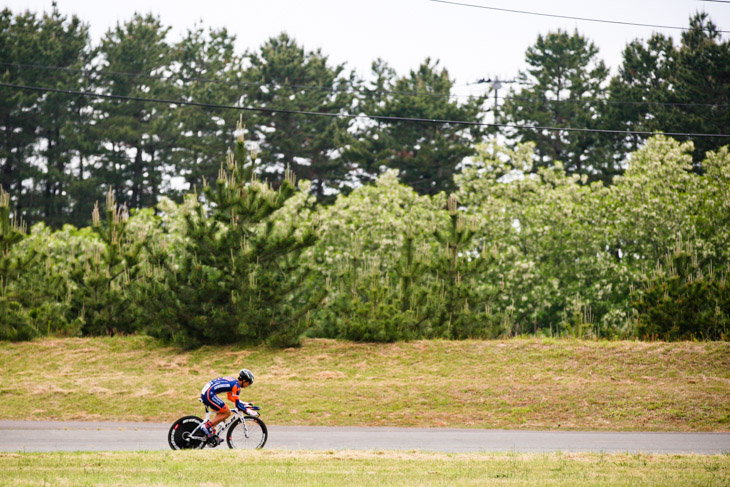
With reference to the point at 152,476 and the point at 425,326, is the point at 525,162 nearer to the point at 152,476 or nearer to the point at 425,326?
→ the point at 425,326

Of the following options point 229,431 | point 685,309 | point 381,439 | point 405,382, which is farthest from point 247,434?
point 685,309

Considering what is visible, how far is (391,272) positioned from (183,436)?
19853 millimetres

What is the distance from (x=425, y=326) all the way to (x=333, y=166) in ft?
99.2

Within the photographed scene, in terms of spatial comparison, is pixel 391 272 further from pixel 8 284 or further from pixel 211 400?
pixel 211 400

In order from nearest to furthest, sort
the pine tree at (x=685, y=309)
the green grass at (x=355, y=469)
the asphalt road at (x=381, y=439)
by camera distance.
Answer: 1. the green grass at (x=355, y=469)
2. the asphalt road at (x=381, y=439)
3. the pine tree at (x=685, y=309)

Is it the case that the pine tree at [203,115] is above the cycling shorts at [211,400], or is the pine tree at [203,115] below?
above

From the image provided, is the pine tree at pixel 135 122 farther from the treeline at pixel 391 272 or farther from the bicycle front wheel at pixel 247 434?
the bicycle front wheel at pixel 247 434

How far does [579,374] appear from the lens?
19.8 meters

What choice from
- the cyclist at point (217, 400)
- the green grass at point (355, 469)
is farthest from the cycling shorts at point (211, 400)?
the green grass at point (355, 469)

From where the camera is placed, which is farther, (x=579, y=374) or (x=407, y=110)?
(x=407, y=110)

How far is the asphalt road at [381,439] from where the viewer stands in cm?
1222

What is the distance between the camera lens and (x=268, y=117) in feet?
180

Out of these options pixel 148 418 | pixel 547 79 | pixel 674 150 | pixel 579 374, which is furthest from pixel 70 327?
pixel 547 79

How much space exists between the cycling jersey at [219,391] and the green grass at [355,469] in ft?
2.42
